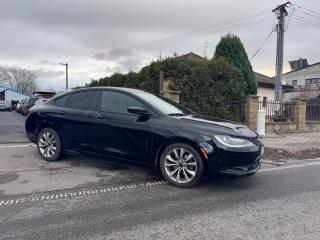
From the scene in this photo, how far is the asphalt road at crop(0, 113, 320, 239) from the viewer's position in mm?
3264

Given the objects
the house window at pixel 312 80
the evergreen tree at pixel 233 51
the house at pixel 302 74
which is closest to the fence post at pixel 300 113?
the evergreen tree at pixel 233 51

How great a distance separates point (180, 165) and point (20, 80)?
301ft

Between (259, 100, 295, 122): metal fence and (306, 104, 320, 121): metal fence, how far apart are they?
95 centimetres

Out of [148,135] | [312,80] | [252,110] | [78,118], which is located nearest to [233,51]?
[252,110]

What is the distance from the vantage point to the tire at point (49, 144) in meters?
6.07

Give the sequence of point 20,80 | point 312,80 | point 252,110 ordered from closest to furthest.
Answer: point 252,110, point 312,80, point 20,80

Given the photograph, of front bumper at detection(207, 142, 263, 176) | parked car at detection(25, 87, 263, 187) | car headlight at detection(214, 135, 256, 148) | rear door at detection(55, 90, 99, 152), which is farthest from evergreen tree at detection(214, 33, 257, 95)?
front bumper at detection(207, 142, 263, 176)

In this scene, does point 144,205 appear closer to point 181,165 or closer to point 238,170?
point 181,165

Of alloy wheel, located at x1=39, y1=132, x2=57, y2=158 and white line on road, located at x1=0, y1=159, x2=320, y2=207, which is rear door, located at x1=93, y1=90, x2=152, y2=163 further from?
alloy wheel, located at x1=39, y1=132, x2=57, y2=158

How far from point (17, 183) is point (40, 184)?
0.38 metres

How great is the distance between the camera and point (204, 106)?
11867mm

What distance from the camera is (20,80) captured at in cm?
8656

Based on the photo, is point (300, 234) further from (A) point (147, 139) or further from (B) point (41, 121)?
(B) point (41, 121)

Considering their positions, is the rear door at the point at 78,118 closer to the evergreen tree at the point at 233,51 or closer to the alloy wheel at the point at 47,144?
the alloy wheel at the point at 47,144
